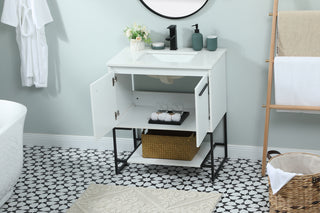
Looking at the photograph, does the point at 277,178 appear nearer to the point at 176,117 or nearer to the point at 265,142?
the point at 265,142

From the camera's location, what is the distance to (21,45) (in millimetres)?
4371

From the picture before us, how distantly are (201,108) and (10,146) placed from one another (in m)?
1.26

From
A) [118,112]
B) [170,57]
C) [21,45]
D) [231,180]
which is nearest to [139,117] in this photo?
[118,112]

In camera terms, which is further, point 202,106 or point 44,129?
point 44,129

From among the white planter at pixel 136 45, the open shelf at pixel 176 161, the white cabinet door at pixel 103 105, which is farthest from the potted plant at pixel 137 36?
the open shelf at pixel 176 161

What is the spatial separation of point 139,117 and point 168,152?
0.34 meters

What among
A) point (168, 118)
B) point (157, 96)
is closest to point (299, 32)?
point (168, 118)

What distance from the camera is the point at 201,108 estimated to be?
3559 mm

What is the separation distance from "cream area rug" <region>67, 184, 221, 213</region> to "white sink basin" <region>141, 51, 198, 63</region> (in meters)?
0.93

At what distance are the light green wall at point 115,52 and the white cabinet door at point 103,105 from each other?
519mm

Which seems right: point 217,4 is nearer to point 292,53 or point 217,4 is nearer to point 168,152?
point 292,53

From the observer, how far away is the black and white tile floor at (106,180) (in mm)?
3777

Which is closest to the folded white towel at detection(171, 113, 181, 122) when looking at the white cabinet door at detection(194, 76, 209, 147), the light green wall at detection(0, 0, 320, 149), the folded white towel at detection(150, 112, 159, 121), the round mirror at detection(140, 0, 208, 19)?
the folded white towel at detection(150, 112, 159, 121)

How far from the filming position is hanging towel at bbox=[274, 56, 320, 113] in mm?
3596
